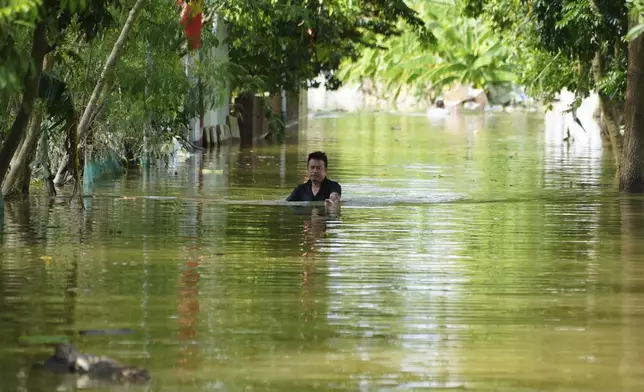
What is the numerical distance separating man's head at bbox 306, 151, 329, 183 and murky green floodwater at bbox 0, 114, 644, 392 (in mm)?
451

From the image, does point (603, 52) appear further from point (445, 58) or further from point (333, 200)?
point (445, 58)

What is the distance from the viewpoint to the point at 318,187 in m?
18.7

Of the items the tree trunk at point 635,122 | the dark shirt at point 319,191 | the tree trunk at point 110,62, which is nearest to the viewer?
the tree trunk at point 110,62

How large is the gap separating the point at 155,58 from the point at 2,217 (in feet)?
12.5

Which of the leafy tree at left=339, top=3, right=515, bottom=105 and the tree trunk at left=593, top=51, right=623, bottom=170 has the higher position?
the leafy tree at left=339, top=3, right=515, bottom=105

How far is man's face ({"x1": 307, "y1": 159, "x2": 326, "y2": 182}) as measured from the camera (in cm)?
1822

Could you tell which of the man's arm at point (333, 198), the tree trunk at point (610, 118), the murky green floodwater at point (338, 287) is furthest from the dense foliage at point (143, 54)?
the tree trunk at point (610, 118)

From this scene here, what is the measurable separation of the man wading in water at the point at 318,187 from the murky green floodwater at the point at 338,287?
237 millimetres

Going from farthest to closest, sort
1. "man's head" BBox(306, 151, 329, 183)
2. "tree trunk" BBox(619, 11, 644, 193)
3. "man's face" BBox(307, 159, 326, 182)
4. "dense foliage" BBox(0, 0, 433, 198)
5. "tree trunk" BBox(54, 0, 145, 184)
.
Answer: "tree trunk" BBox(619, 11, 644, 193)
"man's face" BBox(307, 159, 326, 182)
"man's head" BBox(306, 151, 329, 183)
"tree trunk" BBox(54, 0, 145, 184)
"dense foliage" BBox(0, 0, 433, 198)

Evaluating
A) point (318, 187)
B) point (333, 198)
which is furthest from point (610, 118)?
point (333, 198)

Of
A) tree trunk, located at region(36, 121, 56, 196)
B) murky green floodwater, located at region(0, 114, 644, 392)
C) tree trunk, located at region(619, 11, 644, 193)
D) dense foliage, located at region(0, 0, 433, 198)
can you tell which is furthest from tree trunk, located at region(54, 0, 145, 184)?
tree trunk, located at region(619, 11, 644, 193)

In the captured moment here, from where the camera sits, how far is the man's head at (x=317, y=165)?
713 inches

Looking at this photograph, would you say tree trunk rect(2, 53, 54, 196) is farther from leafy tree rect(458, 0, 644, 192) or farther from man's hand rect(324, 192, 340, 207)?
leafy tree rect(458, 0, 644, 192)

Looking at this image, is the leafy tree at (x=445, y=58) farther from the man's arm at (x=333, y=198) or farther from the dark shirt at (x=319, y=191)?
the man's arm at (x=333, y=198)
